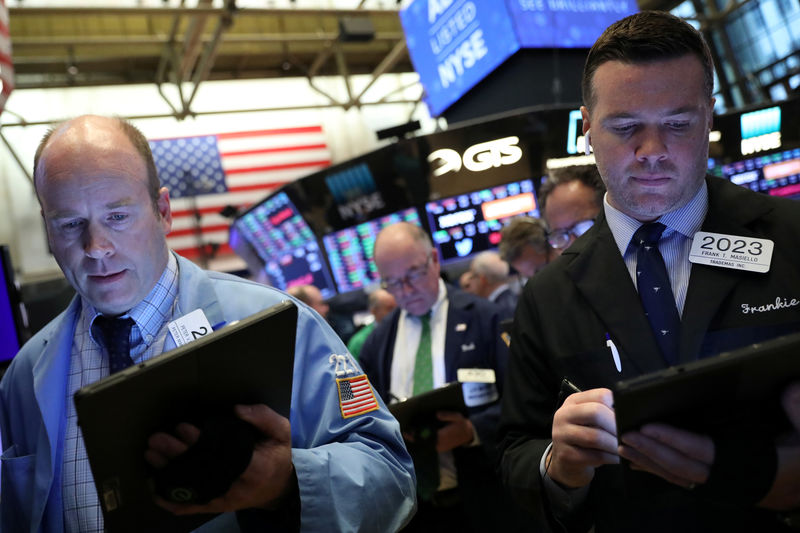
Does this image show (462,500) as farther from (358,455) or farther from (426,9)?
(426,9)

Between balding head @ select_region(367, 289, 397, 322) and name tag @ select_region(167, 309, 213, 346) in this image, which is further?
balding head @ select_region(367, 289, 397, 322)

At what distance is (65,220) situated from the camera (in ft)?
5.23

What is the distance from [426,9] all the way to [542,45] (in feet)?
4.85

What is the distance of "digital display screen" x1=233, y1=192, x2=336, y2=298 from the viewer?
730 centimetres

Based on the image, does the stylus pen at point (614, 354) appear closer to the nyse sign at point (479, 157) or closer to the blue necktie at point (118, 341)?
the blue necktie at point (118, 341)

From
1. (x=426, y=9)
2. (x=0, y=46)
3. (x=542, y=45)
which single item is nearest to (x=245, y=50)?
(x=426, y=9)

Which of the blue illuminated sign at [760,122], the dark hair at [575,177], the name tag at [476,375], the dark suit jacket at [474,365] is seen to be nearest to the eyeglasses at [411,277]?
the dark suit jacket at [474,365]

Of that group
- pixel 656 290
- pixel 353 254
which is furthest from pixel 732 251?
pixel 353 254

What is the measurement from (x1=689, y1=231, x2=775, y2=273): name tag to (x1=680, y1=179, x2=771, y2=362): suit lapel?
14 millimetres

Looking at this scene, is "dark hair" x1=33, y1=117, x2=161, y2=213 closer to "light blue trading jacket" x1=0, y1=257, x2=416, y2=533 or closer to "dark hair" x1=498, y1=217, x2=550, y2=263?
"light blue trading jacket" x1=0, y1=257, x2=416, y2=533

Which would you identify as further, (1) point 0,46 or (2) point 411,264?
(2) point 411,264

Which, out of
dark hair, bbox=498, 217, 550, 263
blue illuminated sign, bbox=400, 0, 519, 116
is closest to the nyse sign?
blue illuminated sign, bbox=400, 0, 519, 116

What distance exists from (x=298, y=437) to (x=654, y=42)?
1.08 m

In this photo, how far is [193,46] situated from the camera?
8.95m
